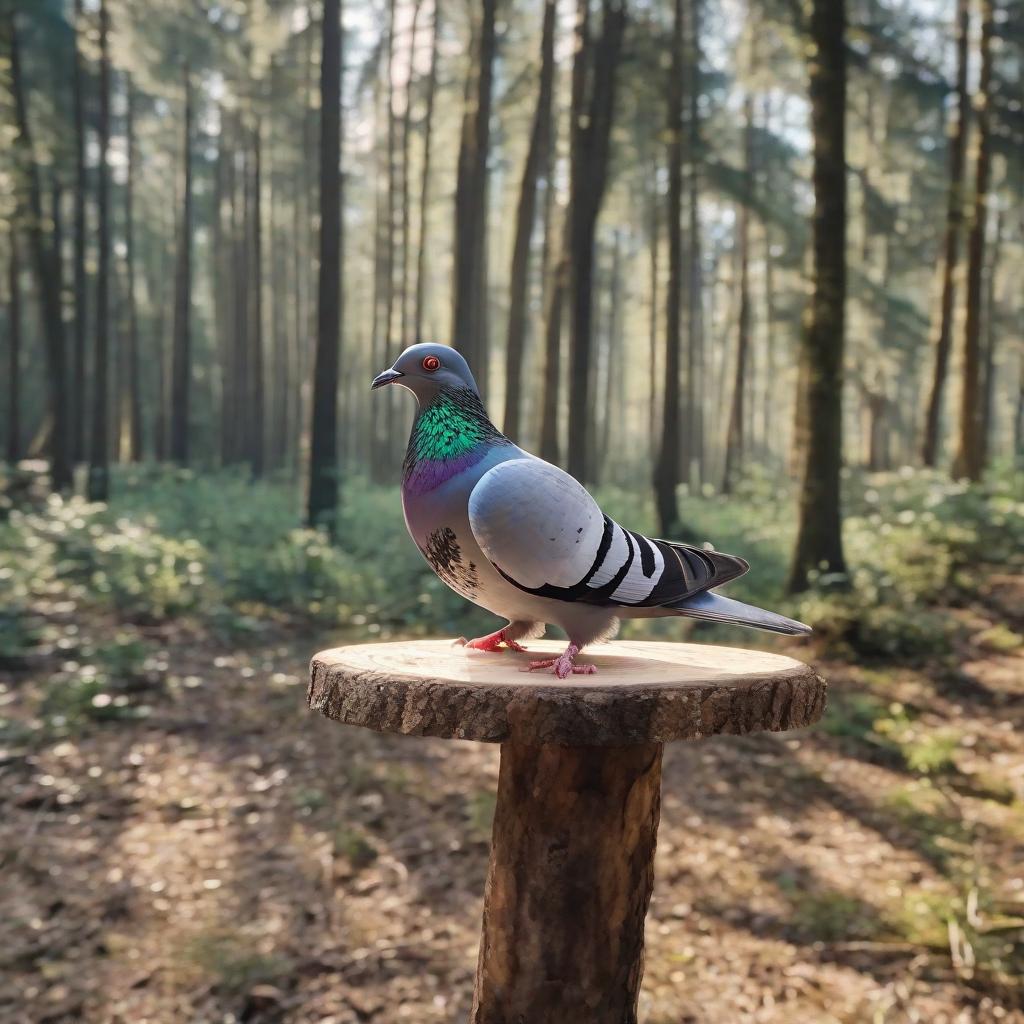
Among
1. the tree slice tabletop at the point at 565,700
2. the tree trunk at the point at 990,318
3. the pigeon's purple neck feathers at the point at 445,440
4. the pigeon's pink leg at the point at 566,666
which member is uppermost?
the tree trunk at the point at 990,318

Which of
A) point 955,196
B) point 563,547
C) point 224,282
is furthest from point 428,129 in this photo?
point 563,547

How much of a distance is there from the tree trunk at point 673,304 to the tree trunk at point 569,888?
9.83m

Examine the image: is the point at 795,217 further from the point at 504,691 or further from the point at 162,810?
the point at 504,691

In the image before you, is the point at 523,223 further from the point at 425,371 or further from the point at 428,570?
the point at 425,371

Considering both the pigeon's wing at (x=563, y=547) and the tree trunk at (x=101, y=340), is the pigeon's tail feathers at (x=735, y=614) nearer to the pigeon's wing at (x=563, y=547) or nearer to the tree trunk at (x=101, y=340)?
the pigeon's wing at (x=563, y=547)

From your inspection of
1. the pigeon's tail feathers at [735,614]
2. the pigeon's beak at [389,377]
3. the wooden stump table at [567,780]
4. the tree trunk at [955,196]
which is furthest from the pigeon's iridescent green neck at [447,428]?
the tree trunk at [955,196]

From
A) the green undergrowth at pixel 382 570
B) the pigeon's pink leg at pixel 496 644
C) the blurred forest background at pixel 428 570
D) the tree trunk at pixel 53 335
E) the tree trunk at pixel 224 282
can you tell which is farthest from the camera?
the tree trunk at pixel 224 282

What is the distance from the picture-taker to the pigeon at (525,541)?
2.25 metres

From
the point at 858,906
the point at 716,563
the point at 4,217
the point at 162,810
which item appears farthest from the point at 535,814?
the point at 4,217

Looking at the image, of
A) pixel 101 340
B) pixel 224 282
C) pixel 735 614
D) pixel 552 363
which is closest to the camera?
pixel 735 614

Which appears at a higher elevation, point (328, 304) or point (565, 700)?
point (328, 304)

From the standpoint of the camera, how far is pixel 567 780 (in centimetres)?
240

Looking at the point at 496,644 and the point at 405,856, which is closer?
the point at 496,644

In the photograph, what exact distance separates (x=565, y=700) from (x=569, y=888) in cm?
63
